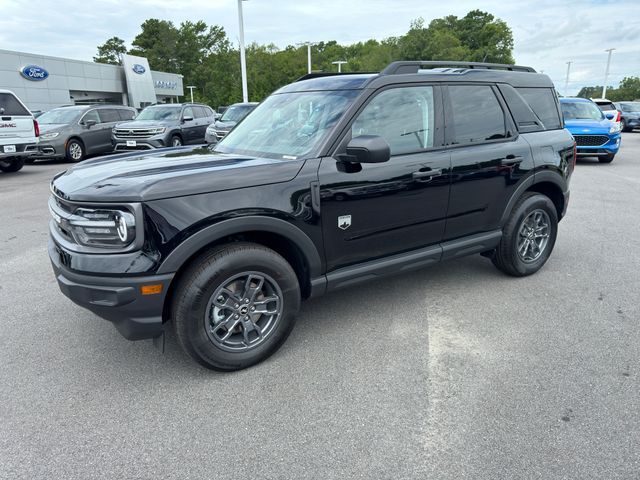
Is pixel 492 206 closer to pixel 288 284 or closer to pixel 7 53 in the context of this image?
pixel 288 284

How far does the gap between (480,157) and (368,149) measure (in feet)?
4.50

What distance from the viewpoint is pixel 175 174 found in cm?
268

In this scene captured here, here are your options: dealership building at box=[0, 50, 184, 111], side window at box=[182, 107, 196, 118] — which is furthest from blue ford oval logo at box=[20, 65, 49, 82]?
side window at box=[182, 107, 196, 118]

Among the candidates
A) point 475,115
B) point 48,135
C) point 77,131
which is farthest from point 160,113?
point 475,115

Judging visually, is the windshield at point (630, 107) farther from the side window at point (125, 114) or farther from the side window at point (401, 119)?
the side window at point (401, 119)

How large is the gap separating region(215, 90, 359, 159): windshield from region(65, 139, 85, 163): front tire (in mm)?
11737

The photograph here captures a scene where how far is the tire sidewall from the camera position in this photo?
420 cm

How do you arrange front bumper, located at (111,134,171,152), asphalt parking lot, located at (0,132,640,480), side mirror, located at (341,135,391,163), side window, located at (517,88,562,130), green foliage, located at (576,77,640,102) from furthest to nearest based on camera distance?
green foliage, located at (576,77,640,102) → front bumper, located at (111,134,171,152) → side window, located at (517,88,562,130) → side mirror, located at (341,135,391,163) → asphalt parking lot, located at (0,132,640,480)

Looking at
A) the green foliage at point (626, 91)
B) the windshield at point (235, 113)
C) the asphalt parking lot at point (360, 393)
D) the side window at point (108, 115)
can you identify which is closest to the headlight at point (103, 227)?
the asphalt parking lot at point (360, 393)

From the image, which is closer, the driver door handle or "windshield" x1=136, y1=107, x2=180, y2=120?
the driver door handle

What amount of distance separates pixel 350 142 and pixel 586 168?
1217 centimetres

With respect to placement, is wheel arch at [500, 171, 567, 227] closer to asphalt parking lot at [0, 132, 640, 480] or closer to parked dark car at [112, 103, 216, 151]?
asphalt parking lot at [0, 132, 640, 480]

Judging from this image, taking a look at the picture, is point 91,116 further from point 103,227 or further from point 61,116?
point 103,227

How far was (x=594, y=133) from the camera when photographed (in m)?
12.9
